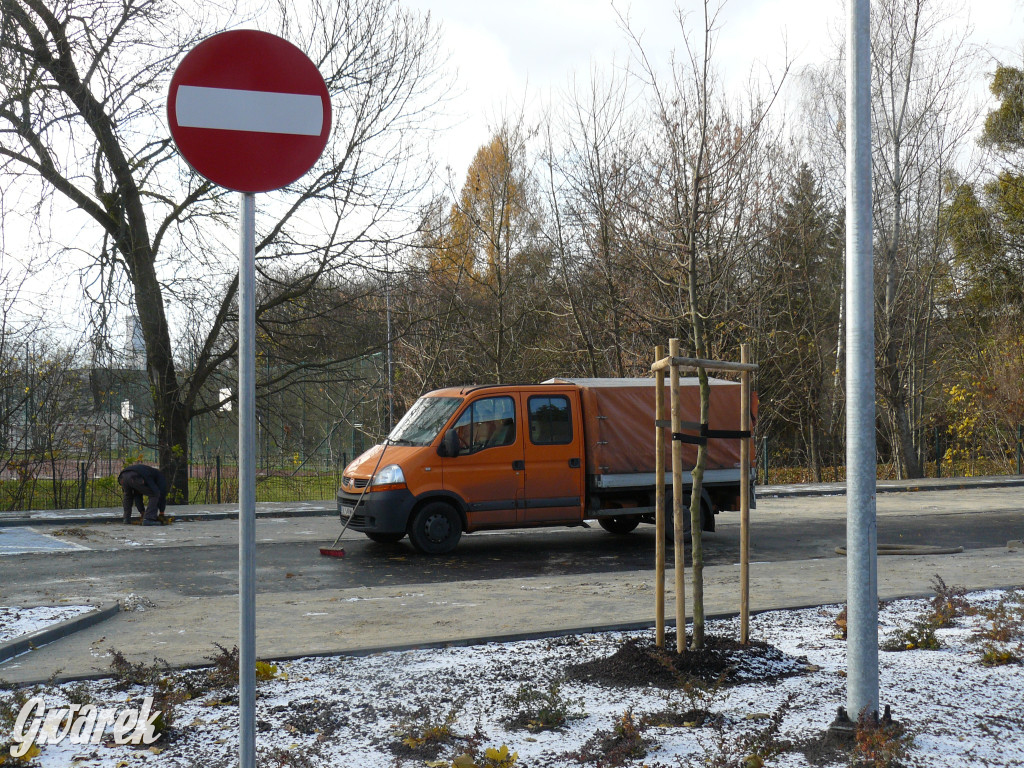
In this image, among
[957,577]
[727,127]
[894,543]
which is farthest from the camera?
[727,127]

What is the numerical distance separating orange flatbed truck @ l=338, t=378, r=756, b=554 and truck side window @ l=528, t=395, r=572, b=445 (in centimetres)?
1

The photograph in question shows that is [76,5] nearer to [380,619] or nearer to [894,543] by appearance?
[380,619]

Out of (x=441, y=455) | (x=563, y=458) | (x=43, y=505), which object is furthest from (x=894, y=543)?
(x=43, y=505)

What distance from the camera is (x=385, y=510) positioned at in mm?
11320

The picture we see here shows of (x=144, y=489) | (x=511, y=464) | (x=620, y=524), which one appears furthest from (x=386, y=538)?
(x=144, y=489)

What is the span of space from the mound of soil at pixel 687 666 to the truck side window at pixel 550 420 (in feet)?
21.1

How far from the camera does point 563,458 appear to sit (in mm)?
12039

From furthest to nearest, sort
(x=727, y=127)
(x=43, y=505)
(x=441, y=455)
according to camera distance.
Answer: (x=727, y=127) < (x=43, y=505) < (x=441, y=455)

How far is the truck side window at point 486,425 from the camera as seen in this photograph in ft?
38.3

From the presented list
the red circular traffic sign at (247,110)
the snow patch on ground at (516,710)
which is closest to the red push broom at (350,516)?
the snow patch on ground at (516,710)

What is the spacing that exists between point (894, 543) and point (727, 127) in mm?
10834

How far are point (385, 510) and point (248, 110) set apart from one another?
338 inches

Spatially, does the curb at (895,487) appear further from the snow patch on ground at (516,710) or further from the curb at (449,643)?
the snow patch on ground at (516,710)

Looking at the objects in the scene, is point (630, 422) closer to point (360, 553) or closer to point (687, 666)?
point (360, 553)
